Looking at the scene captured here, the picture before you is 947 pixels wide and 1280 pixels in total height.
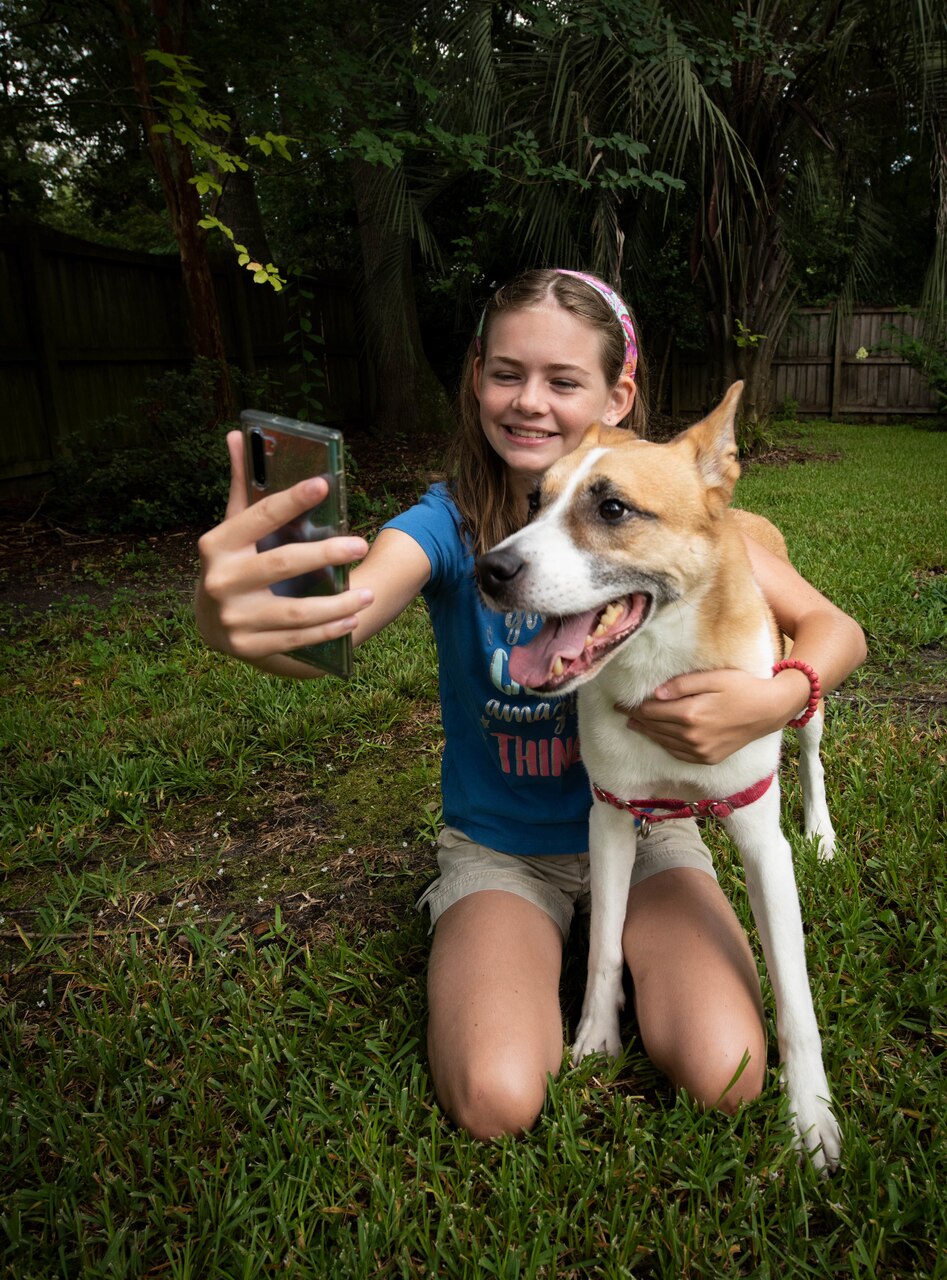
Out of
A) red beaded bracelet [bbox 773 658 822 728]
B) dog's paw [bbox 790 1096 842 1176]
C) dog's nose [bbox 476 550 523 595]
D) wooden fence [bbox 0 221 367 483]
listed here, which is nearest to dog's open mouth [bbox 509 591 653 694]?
dog's nose [bbox 476 550 523 595]

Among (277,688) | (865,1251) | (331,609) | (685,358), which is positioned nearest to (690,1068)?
(865,1251)

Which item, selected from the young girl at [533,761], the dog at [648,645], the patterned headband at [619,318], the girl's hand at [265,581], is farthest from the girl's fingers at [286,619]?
the patterned headband at [619,318]

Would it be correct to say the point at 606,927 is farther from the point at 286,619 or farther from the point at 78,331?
the point at 78,331

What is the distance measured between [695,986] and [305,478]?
56.5 inches

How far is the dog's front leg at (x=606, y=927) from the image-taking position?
1929mm

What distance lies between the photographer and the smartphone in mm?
1145

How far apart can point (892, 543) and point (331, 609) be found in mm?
5500

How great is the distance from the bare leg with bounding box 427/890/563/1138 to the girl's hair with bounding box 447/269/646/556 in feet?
3.08

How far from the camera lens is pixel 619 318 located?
7.68ft

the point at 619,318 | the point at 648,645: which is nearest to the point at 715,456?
the point at 648,645

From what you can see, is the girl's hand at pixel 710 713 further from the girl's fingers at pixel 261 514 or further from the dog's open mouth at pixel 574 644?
the girl's fingers at pixel 261 514

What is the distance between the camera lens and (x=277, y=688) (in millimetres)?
3830

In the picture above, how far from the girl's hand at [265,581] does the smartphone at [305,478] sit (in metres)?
0.03

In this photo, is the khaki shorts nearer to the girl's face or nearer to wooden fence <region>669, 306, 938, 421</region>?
the girl's face
